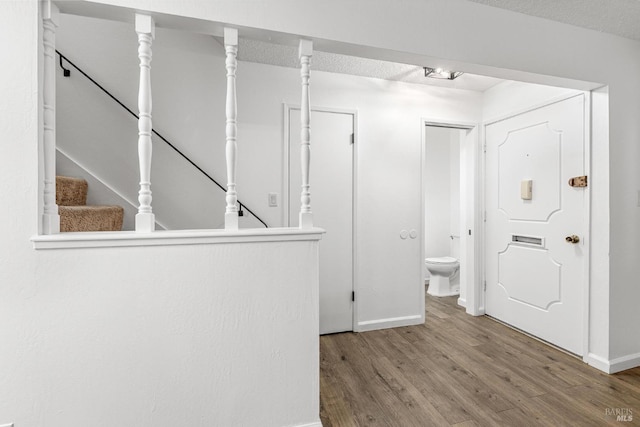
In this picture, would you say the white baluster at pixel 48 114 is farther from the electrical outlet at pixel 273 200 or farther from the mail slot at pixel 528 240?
the mail slot at pixel 528 240

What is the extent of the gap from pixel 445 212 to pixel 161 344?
4.42 m

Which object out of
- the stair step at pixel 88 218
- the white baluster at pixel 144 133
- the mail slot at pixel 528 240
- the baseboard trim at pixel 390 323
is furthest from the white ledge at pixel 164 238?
the mail slot at pixel 528 240

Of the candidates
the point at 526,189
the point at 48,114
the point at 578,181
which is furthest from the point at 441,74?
the point at 48,114

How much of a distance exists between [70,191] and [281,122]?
165cm

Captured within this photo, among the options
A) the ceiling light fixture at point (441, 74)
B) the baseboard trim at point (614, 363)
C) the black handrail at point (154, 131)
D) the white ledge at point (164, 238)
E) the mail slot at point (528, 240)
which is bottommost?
the baseboard trim at point (614, 363)

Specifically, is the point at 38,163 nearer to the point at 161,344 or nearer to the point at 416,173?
the point at 161,344

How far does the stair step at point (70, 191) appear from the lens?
6.54ft

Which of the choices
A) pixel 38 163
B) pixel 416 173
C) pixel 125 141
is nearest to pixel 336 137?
pixel 416 173

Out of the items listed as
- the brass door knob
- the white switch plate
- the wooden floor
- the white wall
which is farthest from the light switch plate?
the white switch plate

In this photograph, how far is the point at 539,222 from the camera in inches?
111

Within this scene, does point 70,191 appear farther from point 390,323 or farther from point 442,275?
point 442,275

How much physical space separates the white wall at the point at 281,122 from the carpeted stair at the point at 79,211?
1.27 ft

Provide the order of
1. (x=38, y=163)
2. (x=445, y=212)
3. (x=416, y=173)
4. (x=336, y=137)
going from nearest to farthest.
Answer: (x=38, y=163)
(x=336, y=137)
(x=416, y=173)
(x=445, y=212)

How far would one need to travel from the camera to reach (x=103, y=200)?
2336mm
